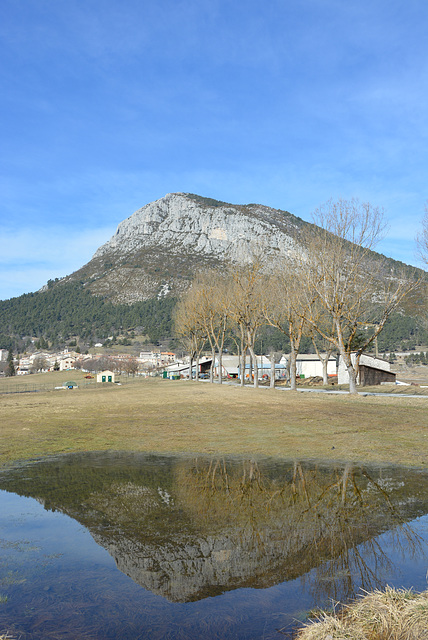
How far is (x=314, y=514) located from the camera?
30.1 ft

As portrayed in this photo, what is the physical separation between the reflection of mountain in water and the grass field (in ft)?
7.69

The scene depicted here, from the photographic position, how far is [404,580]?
20.8ft

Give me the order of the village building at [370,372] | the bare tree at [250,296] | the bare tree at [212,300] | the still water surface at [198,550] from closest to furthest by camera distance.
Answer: the still water surface at [198,550], the bare tree at [250,296], the village building at [370,372], the bare tree at [212,300]

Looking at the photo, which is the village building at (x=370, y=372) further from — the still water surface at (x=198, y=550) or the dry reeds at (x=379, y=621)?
the dry reeds at (x=379, y=621)

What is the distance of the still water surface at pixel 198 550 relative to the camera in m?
5.57

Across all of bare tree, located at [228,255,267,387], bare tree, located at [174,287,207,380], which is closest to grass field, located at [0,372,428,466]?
bare tree, located at [228,255,267,387]

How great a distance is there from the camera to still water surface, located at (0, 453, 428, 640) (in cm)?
557

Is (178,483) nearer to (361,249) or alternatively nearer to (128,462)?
(128,462)

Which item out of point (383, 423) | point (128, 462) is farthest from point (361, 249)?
point (128, 462)

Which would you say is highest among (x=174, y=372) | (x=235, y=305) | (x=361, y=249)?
(x=361, y=249)

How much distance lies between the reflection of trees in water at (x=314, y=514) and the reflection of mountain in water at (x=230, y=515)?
0.02 meters

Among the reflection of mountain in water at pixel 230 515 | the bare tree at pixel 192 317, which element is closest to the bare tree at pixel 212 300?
the bare tree at pixel 192 317

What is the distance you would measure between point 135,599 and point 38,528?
367cm

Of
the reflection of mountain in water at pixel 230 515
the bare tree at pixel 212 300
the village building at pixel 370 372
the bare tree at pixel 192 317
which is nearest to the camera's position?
the reflection of mountain in water at pixel 230 515
